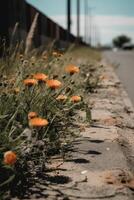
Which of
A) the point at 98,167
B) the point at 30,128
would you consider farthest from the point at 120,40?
the point at 30,128

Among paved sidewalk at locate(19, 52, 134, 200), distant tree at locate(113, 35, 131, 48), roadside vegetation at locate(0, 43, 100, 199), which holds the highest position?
distant tree at locate(113, 35, 131, 48)

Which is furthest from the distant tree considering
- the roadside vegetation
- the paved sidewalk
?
the roadside vegetation

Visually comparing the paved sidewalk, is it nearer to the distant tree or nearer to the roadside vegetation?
the roadside vegetation

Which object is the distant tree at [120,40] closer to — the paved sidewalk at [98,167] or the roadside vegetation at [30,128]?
the paved sidewalk at [98,167]

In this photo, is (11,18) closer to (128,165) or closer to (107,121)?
(107,121)

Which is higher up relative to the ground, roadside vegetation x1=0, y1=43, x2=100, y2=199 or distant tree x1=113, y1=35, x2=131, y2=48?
distant tree x1=113, y1=35, x2=131, y2=48

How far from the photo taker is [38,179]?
3.15 metres

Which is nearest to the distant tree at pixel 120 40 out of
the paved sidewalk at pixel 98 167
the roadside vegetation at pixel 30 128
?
the paved sidewalk at pixel 98 167

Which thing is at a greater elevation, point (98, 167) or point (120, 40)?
point (120, 40)

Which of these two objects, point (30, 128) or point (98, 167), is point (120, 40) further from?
point (30, 128)

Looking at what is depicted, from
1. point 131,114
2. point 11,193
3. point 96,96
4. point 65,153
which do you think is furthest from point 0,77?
point 96,96

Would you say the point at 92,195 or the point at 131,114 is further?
the point at 131,114

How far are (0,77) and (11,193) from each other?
1763 millimetres

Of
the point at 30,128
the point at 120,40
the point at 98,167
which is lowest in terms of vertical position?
the point at 98,167
